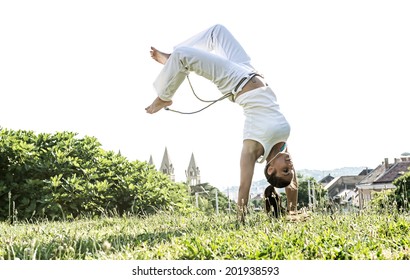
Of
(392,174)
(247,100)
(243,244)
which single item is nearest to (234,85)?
(247,100)

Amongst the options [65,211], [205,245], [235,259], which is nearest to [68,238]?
[205,245]

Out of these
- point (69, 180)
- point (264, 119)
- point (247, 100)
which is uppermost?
point (247, 100)

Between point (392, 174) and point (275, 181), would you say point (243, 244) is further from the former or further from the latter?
point (392, 174)

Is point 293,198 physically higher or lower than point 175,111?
lower

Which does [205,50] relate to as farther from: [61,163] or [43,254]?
[61,163]

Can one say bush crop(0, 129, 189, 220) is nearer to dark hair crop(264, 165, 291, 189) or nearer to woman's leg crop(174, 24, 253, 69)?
woman's leg crop(174, 24, 253, 69)

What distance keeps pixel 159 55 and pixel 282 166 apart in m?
1.59

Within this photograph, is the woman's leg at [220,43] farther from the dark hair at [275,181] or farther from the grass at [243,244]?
the grass at [243,244]

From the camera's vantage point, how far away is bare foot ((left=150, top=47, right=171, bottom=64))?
5.01 metres

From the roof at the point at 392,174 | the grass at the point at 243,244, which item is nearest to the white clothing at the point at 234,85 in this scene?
the grass at the point at 243,244

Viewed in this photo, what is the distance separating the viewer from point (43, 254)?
10.6 feet

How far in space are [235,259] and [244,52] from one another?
2.50 meters

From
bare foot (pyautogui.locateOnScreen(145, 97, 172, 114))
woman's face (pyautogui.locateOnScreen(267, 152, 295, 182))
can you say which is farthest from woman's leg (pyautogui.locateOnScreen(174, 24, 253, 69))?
woman's face (pyautogui.locateOnScreen(267, 152, 295, 182))

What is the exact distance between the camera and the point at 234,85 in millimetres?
4723
